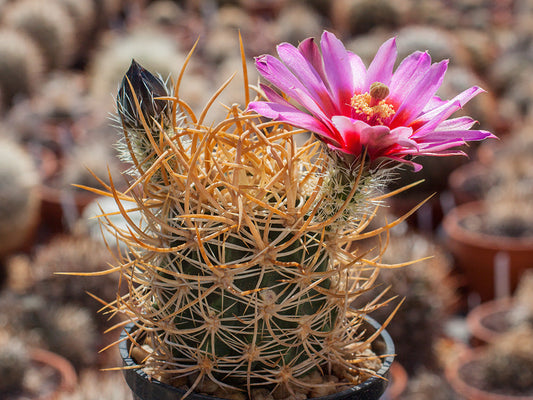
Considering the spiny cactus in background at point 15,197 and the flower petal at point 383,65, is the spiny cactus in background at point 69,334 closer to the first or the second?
the spiny cactus in background at point 15,197

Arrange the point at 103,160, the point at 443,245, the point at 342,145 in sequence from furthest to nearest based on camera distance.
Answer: the point at 103,160 → the point at 443,245 → the point at 342,145

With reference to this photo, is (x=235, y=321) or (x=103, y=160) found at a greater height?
(x=235, y=321)

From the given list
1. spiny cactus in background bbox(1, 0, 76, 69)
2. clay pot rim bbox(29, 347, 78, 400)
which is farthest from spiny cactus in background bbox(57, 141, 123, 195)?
spiny cactus in background bbox(1, 0, 76, 69)

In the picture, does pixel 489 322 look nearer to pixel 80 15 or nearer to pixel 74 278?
pixel 74 278

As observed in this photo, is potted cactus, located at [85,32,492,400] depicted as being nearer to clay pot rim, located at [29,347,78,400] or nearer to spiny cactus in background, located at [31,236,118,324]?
clay pot rim, located at [29,347,78,400]

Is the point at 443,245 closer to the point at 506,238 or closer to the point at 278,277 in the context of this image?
the point at 506,238

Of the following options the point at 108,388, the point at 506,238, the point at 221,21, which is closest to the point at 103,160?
the point at 506,238

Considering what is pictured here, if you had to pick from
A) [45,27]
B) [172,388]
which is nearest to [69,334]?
[172,388]
